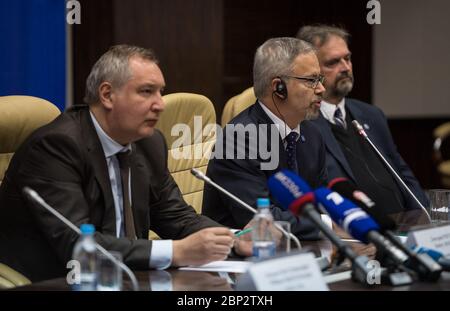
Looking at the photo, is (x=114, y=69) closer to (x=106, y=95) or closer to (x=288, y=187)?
(x=106, y=95)

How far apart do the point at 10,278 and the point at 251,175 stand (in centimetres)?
111

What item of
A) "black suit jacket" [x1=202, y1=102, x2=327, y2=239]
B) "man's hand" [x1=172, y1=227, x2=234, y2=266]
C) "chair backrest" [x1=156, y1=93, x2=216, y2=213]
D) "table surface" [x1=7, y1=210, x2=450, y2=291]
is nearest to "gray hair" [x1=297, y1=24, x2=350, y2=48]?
"chair backrest" [x1=156, y1=93, x2=216, y2=213]

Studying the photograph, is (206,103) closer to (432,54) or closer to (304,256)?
(304,256)

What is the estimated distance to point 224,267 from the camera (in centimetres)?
266

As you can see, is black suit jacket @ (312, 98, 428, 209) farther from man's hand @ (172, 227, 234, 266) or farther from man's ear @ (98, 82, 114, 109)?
man's hand @ (172, 227, 234, 266)

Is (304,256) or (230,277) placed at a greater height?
(304,256)

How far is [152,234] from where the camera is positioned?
3.95 m

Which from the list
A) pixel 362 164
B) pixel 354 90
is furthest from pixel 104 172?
pixel 354 90

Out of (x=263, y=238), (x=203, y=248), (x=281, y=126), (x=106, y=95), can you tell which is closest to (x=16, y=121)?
(x=106, y=95)

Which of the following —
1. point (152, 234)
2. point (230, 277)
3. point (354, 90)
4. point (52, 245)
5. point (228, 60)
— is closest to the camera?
point (230, 277)

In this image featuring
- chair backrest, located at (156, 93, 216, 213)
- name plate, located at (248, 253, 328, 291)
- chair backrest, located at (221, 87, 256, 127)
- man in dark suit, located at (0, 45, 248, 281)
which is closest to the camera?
name plate, located at (248, 253, 328, 291)

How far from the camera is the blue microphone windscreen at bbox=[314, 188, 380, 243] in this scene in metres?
2.25

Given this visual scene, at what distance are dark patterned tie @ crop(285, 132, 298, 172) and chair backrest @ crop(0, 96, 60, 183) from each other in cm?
99
